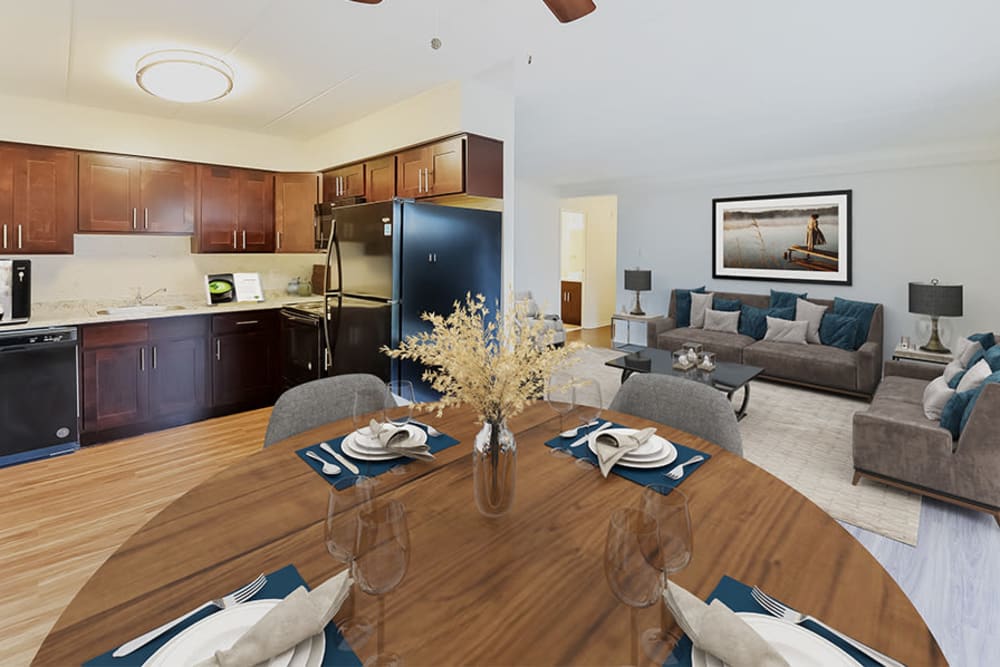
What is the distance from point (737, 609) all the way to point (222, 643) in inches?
30.1

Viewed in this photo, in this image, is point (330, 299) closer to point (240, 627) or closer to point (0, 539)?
point (0, 539)

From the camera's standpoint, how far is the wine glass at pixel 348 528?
0.77 m

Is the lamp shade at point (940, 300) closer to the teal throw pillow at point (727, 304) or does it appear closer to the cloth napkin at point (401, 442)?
Answer: the teal throw pillow at point (727, 304)

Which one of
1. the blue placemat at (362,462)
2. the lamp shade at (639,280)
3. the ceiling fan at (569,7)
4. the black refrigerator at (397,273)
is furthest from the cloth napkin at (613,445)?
the lamp shade at (639,280)

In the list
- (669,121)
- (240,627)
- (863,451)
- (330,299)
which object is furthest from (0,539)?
(669,121)

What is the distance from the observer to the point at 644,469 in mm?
1317

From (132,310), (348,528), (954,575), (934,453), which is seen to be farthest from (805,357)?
(132,310)

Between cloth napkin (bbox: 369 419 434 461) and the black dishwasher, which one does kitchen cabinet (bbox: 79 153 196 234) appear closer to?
the black dishwasher

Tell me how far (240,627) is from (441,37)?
2.76m

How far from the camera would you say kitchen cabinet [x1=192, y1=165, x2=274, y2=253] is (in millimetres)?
4328

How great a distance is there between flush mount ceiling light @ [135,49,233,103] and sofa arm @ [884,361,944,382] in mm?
5375

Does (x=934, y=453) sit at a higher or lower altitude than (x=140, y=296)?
lower

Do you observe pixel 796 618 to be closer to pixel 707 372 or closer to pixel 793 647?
pixel 793 647

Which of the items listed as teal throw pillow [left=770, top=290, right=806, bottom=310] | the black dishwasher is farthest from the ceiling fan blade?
teal throw pillow [left=770, top=290, right=806, bottom=310]
